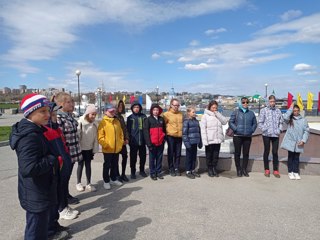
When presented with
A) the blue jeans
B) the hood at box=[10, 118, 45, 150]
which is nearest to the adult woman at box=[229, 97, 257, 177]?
the blue jeans

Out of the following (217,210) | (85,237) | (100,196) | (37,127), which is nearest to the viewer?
(37,127)

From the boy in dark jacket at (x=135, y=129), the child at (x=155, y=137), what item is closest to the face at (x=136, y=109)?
the boy in dark jacket at (x=135, y=129)

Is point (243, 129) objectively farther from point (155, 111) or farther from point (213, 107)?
point (155, 111)

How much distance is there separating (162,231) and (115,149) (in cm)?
225

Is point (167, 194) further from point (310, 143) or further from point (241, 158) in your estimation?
point (310, 143)

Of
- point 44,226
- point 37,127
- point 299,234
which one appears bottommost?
point 299,234

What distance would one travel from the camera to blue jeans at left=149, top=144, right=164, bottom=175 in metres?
6.11

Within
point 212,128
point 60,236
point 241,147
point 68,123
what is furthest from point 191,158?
point 60,236

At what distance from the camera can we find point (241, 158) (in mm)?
6492

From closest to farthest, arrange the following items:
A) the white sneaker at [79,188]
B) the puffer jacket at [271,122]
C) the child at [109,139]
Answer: the white sneaker at [79,188]
the child at [109,139]
the puffer jacket at [271,122]

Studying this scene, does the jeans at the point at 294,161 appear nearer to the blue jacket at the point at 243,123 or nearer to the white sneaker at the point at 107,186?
the blue jacket at the point at 243,123

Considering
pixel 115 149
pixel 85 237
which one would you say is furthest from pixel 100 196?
pixel 85 237

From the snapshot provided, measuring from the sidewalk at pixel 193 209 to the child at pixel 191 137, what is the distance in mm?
327

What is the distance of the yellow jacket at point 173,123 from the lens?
616cm
